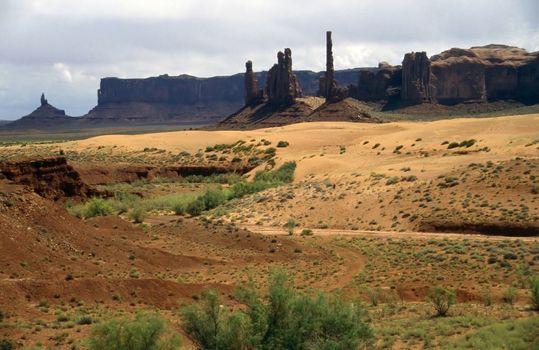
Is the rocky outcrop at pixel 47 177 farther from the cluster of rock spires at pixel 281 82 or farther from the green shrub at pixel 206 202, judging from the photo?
the cluster of rock spires at pixel 281 82

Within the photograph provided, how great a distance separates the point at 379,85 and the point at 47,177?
110767 mm

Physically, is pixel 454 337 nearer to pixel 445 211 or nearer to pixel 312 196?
pixel 445 211

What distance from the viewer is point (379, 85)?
146 m

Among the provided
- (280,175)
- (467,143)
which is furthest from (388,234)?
(467,143)

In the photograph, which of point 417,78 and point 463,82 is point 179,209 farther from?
point 463,82

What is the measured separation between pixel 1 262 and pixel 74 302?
345 cm

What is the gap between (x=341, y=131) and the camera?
85.6 meters

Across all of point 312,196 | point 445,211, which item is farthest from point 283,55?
point 445,211

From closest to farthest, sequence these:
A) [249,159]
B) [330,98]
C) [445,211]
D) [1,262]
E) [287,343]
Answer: [287,343], [1,262], [445,211], [249,159], [330,98]

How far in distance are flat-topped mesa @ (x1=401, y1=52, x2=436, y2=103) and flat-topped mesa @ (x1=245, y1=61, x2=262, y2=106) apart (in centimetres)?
2822

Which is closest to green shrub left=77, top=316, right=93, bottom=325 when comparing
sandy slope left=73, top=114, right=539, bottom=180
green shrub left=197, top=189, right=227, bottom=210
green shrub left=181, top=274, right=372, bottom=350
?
green shrub left=181, top=274, right=372, bottom=350

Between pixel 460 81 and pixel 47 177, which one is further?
pixel 460 81

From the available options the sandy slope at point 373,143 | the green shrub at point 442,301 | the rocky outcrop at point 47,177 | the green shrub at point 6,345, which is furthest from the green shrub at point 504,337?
the sandy slope at point 373,143

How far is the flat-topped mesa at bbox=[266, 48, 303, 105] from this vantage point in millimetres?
133250
